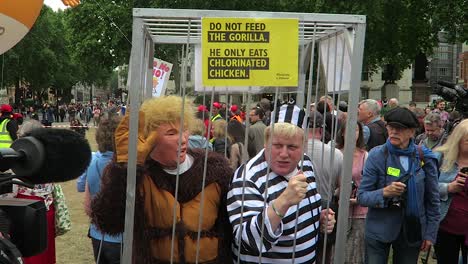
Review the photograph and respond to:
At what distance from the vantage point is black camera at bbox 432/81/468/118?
676 centimetres

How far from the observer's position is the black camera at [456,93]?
22.2ft

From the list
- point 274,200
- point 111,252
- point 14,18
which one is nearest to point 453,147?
point 274,200

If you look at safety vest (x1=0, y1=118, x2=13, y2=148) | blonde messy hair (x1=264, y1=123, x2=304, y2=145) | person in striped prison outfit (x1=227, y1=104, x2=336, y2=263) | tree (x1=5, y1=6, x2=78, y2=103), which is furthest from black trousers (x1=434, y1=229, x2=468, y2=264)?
tree (x1=5, y1=6, x2=78, y2=103)

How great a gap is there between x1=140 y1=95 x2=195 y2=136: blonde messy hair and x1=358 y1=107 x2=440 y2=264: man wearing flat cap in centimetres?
197

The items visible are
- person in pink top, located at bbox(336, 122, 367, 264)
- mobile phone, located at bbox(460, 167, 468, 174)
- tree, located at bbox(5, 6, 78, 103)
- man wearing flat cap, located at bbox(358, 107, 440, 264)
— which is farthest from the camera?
tree, located at bbox(5, 6, 78, 103)

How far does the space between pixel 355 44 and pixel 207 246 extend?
3.83 ft

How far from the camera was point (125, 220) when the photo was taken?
2527 millimetres

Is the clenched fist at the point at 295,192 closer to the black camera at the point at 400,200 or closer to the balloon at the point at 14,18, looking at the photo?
the black camera at the point at 400,200

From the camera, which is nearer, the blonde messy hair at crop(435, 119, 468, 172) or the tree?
the blonde messy hair at crop(435, 119, 468, 172)

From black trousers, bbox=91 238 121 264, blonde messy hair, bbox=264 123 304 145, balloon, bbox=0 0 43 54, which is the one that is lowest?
black trousers, bbox=91 238 121 264

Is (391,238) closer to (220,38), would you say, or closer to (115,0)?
(220,38)

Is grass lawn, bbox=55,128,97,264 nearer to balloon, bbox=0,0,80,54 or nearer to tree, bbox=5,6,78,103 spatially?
balloon, bbox=0,0,80,54

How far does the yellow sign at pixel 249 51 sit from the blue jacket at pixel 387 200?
2018mm

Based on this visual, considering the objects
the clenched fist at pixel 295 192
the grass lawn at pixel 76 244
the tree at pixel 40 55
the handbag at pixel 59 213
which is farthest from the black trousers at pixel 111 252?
the tree at pixel 40 55
